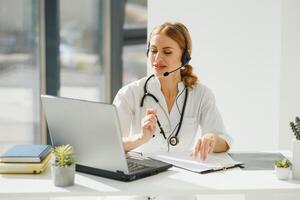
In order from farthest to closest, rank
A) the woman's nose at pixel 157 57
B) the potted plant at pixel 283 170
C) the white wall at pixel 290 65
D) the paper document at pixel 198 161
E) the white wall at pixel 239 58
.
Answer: the white wall at pixel 239 58
the white wall at pixel 290 65
the woman's nose at pixel 157 57
the paper document at pixel 198 161
the potted plant at pixel 283 170

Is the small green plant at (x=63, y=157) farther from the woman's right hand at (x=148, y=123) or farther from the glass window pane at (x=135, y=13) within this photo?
the glass window pane at (x=135, y=13)

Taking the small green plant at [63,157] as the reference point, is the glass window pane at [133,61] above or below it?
above

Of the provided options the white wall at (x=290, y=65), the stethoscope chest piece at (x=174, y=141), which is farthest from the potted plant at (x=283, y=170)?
the white wall at (x=290, y=65)

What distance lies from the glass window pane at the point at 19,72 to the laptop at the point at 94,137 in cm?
238

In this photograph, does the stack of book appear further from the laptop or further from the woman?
the woman

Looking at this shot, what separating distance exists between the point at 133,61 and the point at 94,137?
8.48 feet

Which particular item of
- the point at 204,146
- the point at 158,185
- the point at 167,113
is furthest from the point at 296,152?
the point at 167,113

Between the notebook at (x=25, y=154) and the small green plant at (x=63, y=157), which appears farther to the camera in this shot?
the notebook at (x=25, y=154)

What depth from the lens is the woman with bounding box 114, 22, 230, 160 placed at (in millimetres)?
2246

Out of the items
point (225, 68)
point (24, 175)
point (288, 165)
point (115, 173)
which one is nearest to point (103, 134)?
point (115, 173)

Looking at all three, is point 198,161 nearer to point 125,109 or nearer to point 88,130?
point 88,130

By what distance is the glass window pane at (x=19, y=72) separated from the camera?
396 centimetres

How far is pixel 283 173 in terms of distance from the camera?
1.65 meters

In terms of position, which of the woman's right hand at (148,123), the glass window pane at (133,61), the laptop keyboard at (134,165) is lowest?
the laptop keyboard at (134,165)
